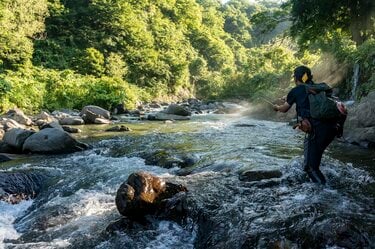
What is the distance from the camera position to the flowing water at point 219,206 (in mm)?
4590

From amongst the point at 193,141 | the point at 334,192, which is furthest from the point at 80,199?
the point at 193,141

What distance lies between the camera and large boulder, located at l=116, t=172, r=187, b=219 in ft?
17.7

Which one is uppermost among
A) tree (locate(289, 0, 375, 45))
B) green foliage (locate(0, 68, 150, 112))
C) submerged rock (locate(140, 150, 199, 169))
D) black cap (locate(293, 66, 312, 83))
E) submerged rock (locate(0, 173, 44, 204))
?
tree (locate(289, 0, 375, 45))

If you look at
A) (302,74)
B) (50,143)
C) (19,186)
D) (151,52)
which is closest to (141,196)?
(302,74)

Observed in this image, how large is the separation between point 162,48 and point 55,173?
42.3 meters

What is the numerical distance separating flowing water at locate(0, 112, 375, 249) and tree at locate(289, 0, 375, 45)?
1104 centimetres

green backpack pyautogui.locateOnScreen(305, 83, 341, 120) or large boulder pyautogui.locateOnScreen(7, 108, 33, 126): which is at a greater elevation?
green backpack pyautogui.locateOnScreen(305, 83, 341, 120)

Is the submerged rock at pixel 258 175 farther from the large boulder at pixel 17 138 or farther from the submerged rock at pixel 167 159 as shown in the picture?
→ the large boulder at pixel 17 138

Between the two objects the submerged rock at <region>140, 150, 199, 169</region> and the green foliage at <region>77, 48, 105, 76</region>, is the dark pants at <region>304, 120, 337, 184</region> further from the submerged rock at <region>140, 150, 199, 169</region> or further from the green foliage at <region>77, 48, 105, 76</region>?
the green foliage at <region>77, 48, 105, 76</region>

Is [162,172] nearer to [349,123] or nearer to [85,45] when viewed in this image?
[349,123]

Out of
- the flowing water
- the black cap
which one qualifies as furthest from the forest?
the black cap

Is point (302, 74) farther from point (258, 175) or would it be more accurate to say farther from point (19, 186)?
point (19, 186)

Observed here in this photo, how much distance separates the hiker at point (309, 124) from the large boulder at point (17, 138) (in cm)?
829

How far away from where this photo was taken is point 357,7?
19.2m
